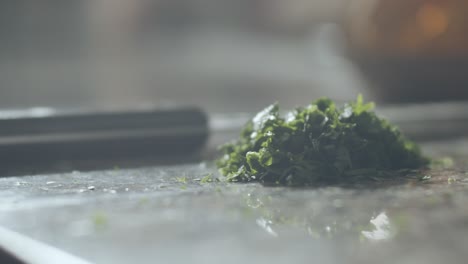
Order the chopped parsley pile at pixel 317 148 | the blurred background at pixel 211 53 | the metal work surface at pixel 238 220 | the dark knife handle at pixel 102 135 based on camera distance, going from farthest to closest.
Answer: the blurred background at pixel 211 53 < the dark knife handle at pixel 102 135 < the chopped parsley pile at pixel 317 148 < the metal work surface at pixel 238 220

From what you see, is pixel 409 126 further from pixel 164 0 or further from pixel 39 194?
pixel 39 194

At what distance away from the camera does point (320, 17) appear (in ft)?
12.8

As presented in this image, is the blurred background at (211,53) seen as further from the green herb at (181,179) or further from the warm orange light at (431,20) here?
the green herb at (181,179)

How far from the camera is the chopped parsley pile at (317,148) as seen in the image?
47.8 inches

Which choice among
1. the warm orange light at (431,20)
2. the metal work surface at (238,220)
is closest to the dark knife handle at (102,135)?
the metal work surface at (238,220)

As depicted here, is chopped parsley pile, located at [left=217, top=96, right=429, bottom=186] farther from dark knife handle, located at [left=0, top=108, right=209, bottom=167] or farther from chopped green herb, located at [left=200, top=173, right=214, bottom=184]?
dark knife handle, located at [left=0, top=108, right=209, bottom=167]

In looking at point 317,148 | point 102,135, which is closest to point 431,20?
point 102,135

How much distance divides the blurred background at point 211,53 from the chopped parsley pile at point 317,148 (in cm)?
174

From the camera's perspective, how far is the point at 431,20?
9.82 ft

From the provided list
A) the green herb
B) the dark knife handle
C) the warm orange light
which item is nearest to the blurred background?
the warm orange light

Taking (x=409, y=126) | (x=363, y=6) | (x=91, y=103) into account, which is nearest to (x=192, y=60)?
(x=91, y=103)

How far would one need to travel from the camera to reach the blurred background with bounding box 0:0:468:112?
9.76 ft

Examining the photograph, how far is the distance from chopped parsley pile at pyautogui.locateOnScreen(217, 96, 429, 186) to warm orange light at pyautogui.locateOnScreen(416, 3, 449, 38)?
5.63ft

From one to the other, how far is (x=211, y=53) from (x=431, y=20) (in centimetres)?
106
